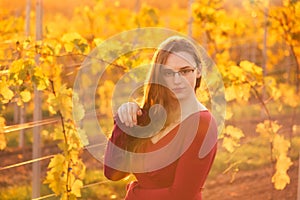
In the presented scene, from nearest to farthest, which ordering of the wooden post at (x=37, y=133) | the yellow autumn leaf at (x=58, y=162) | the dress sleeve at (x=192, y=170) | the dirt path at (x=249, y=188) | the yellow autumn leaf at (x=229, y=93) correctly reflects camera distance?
the dress sleeve at (x=192, y=170) < the yellow autumn leaf at (x=58, y=162) < the wooden post at (x=37, y=133) < the yellow autumn leaf at (x=229, y=93) < the dirt path at (x=249, y=188)

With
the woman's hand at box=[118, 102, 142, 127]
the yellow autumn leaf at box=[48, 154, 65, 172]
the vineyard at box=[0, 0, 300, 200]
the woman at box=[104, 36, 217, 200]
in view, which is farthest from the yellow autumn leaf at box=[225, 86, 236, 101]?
the woman's hand at box=[118, 102, 142, 127]

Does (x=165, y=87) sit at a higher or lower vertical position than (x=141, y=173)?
higher

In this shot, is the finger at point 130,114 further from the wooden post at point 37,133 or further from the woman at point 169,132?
the wooden post at point 37,133

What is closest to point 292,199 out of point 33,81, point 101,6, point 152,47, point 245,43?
point 152,47

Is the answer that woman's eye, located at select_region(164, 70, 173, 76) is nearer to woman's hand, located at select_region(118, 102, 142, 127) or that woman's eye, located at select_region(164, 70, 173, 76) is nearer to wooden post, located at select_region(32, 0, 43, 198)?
woman's hand, located at select_region(118, 102, 142, 127)

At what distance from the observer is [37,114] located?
3932 mm

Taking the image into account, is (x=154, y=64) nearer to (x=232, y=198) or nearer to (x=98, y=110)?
(x=232, y=198)

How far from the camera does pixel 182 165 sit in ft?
6.19

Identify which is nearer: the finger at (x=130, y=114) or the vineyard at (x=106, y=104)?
the finger at (x=130, y=114)

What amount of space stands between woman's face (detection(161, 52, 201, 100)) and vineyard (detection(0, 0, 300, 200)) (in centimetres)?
78

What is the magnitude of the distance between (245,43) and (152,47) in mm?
5049

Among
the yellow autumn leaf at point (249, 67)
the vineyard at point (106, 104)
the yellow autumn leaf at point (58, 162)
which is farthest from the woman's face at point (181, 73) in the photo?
the yellow autumn leaf at point (249, 67)

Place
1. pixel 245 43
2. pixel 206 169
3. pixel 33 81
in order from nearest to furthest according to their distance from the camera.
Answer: pixel 206 169 < pixel 33 81 < pixel 245 43

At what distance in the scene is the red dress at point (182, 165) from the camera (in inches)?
74.4
